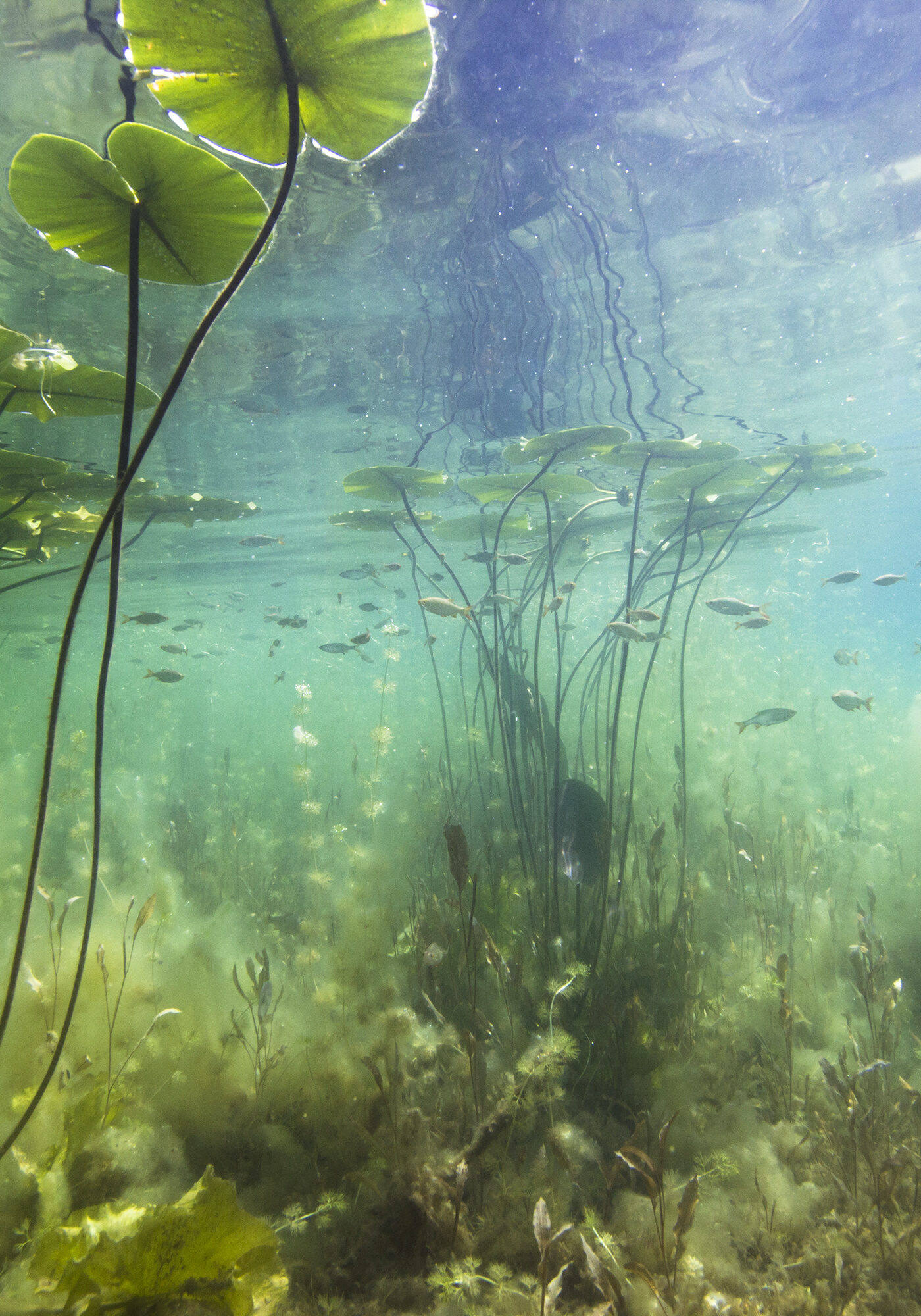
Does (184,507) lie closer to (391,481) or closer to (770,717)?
(391,481)

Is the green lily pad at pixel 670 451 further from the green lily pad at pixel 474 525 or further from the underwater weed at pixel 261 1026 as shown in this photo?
the underwater weed at pixel 261 1026

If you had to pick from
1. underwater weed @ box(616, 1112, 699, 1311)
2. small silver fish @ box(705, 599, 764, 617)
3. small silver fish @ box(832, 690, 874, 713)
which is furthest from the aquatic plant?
small silver fish @ box(832, 690, 874, 713)

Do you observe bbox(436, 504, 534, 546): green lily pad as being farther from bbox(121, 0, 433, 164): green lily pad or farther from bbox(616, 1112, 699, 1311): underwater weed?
bbox(616, 1112, 699, 1311): underwater weed

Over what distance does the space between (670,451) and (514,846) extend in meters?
5.98

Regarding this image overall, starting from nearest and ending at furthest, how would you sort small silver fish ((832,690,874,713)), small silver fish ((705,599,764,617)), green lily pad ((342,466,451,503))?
small silver fish ((705,599,764,617)) → green lily pad ((342,466,451,503)) → small silver fish ((832,690,874,713))

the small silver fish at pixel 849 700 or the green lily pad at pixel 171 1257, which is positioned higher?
the small silver fish at pixel 849 700

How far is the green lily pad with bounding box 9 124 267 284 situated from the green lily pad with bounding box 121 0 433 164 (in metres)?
0.19

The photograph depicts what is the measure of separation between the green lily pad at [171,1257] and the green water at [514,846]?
0.02 metres

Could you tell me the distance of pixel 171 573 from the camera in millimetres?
21906

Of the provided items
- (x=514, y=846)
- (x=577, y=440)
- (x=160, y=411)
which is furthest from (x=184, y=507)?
(x=160, y=411)

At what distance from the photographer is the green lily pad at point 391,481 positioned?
27.7 feet

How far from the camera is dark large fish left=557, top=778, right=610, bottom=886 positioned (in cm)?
546

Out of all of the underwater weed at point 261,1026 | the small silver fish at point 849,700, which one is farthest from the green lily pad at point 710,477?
the underwater weed at point 261,1026

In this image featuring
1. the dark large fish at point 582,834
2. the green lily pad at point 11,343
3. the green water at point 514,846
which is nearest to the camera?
the green lily pad at point 11,343
